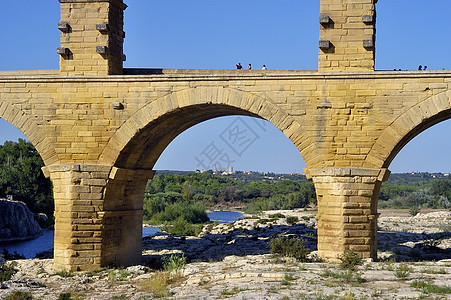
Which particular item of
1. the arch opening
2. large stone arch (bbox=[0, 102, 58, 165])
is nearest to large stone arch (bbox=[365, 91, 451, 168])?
the arch opening

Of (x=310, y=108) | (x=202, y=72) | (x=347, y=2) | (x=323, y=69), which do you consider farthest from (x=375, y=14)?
(x=202, y=72)

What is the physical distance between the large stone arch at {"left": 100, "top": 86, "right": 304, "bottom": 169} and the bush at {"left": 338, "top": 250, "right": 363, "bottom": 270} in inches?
88.8

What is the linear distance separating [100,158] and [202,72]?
2898 mm

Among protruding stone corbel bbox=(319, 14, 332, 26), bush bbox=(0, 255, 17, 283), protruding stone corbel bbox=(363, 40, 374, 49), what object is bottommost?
bush bbox=(0, 255, 17, 283)

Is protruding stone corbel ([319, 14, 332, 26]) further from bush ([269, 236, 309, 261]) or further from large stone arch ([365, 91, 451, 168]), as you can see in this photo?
bush ([269, 236, 309, 261])

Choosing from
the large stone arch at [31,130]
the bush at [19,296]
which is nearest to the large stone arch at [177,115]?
the large stone arch at [31,130]

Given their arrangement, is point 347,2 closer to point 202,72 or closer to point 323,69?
point 323,69

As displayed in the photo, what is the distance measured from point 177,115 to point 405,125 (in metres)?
4.85

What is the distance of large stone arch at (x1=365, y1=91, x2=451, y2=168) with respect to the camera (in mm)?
11492

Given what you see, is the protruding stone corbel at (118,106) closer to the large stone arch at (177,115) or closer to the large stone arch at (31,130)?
the large stone arch at (177,115)

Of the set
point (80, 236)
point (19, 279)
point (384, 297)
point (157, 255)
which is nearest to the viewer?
point (384, 297)

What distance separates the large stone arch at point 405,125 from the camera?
1149 cm

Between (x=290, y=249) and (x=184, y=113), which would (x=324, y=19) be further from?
(x=290, y=249)

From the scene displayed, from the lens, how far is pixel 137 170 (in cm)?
1423
